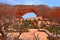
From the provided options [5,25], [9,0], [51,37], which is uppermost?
[9,0]

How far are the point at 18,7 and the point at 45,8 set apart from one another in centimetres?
511

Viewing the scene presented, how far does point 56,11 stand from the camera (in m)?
41.4

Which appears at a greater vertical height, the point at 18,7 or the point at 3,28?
the point at 18,7

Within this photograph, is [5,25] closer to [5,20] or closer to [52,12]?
[5,20]

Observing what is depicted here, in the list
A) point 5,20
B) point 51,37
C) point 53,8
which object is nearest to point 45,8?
point 53,8

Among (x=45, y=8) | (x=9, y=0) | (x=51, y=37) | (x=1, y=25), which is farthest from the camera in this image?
(x=45, y=8)

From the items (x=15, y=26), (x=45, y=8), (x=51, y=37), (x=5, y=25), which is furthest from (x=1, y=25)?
(x=45, y=8)

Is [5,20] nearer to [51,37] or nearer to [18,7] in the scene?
[51,37]

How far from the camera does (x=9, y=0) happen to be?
540 inches

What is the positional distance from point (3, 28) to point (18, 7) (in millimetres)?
29342

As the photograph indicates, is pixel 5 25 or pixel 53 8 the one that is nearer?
pixel 5 25

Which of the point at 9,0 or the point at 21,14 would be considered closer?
the point at 9,0

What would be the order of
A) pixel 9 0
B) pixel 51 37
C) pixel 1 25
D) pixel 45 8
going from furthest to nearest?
pixel 45 8
pixel 51 37
pixel 9 0
pixel 1 25

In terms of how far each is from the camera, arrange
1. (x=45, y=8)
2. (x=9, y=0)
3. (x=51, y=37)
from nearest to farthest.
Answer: (x=9, y=0) → (x=51, y=37) → (x=45, y=8)
